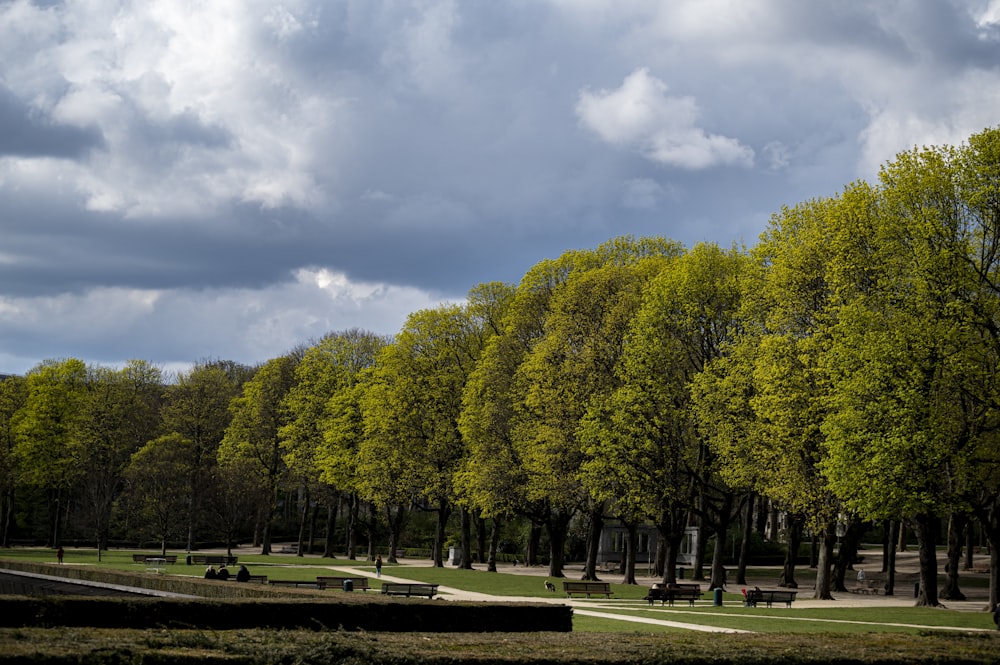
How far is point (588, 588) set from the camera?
148 feet

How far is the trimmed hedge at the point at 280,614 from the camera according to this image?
2123 cm

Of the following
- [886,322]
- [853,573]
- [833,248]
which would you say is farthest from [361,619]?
[853,573]

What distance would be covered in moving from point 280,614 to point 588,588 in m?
24.6

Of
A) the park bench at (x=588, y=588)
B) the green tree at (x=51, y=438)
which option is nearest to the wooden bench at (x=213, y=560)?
the green tree at (x=51, y=438)

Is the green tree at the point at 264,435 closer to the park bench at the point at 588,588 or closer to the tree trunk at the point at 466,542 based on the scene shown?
the tree trunk at the point at 466,542

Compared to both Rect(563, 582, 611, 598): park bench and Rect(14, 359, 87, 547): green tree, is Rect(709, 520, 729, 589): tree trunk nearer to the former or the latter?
Rect(563, 582, 611, 598): park bench

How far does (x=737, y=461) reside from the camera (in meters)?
47.0

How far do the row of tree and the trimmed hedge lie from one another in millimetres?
19350

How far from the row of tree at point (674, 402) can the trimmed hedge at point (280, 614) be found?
19.4 m

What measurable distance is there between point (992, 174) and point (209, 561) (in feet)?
173

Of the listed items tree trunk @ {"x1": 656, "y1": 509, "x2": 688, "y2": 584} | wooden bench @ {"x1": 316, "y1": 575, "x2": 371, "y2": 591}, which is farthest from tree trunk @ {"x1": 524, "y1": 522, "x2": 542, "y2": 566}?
wooden bench @ {"x1": 316, "y1": 575, "x2": 371, "y2": 591}

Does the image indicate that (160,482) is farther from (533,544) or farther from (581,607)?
(581,607)

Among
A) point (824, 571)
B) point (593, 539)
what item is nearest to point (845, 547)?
point (824, 571)

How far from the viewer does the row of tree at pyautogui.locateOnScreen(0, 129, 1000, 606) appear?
39.6 m
